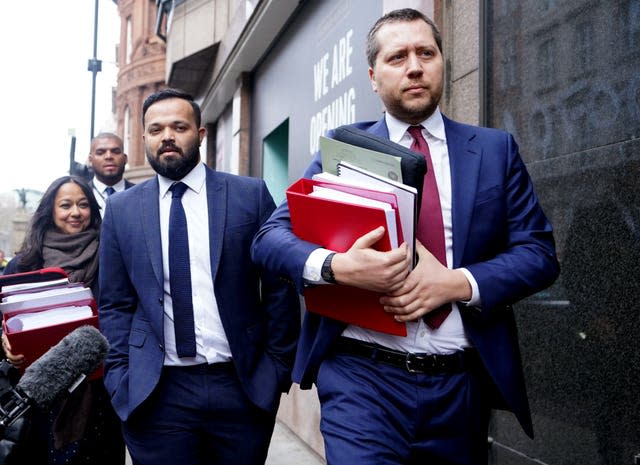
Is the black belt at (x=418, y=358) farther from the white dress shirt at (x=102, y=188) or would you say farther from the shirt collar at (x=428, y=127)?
the white dress shirt at (x=102, y=188)

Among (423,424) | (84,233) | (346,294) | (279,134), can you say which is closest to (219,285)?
(346,294)

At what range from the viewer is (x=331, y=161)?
2.32 meters

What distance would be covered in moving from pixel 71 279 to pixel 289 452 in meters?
2.74

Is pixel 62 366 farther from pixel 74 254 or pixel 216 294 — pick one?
pixel 74 254

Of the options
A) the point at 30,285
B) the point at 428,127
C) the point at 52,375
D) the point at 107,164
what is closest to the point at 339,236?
the point at 428,127

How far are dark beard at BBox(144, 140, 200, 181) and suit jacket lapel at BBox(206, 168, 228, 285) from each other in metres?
0.11

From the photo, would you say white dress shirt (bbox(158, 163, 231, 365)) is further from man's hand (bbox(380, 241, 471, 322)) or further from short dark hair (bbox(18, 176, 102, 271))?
short dark hair (bbox(18, 176, 102, 271))

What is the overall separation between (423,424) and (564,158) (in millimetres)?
1809

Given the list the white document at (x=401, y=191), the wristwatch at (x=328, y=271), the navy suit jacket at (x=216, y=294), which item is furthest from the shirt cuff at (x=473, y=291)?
the navy suit jacket at (x=216, y=294)

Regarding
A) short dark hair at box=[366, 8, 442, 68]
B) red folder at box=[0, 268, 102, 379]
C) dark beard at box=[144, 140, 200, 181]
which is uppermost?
short dark hair at box=[366, 8, 442, 68]

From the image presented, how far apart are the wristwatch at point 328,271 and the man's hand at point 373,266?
47mm

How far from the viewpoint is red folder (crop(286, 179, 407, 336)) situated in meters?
2.10

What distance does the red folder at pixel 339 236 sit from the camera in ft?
6.90

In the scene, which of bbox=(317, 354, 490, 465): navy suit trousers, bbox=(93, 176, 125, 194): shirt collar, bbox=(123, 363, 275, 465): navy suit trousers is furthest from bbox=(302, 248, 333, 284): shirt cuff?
bbox=(93, 176, 125, 194): shirt collar
